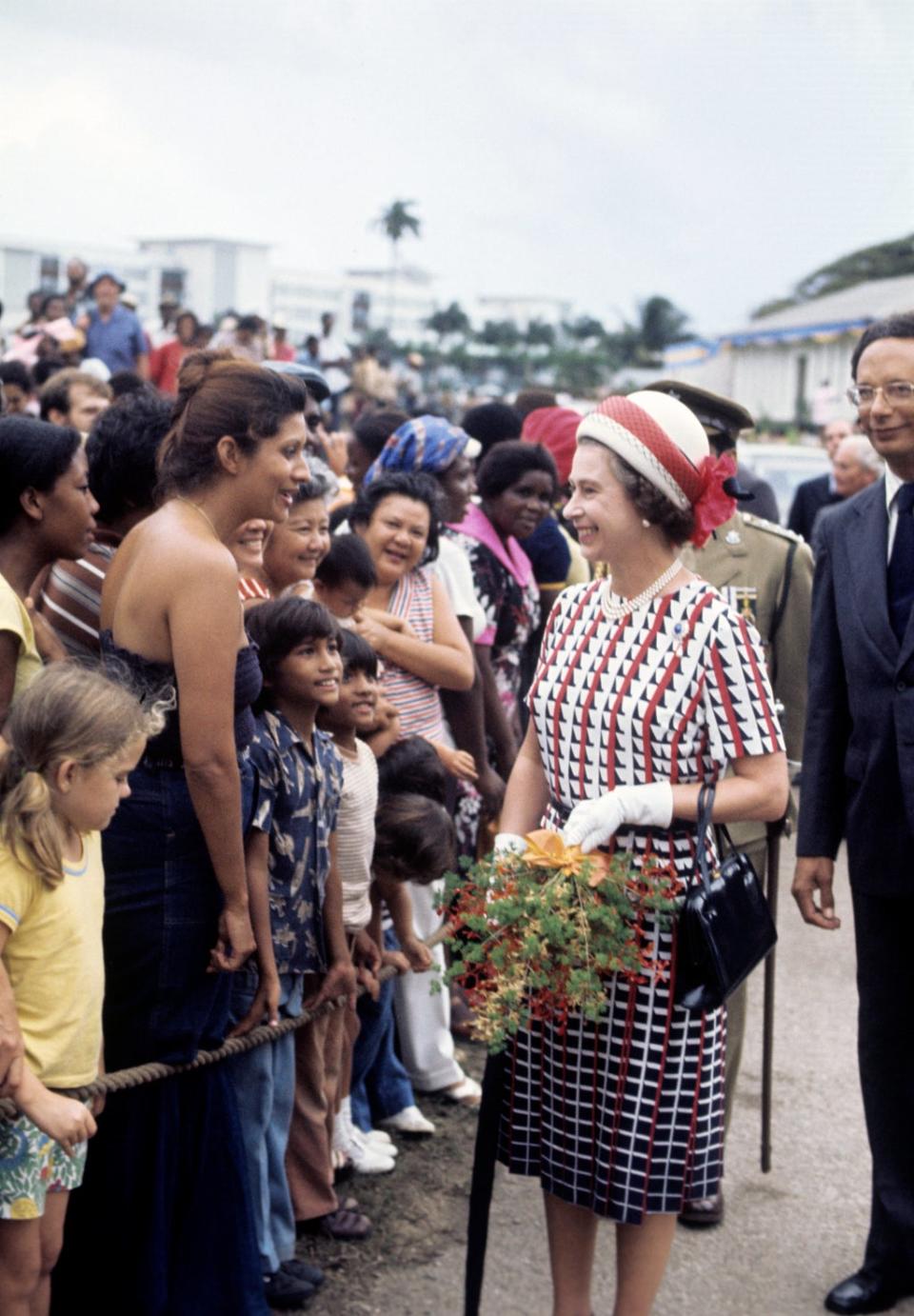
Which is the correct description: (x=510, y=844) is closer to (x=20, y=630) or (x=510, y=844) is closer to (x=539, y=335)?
(x=20, y=630)

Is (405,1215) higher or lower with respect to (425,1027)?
lower

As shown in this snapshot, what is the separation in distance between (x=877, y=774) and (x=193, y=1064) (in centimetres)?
186

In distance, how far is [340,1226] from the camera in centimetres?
414

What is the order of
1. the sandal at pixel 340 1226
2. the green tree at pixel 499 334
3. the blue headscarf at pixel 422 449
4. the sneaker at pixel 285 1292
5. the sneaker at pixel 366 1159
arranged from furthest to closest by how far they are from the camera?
the green tree at pixel 499 334 < the blue headscarf at pixel 422 449 < the sneaker at pixel 366 1159 < the sandal at pixel 340 1226 < the sneaker at pixel 285 1292

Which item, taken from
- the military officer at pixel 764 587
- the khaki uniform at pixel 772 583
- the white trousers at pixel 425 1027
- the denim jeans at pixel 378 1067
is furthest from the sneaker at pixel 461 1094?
the khaki uniform at pixel 772 583

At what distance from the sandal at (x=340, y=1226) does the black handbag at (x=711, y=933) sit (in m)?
1.41

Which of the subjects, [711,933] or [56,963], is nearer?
[56,963]

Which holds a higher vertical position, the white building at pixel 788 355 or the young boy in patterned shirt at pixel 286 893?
the white building at pixel 788 355

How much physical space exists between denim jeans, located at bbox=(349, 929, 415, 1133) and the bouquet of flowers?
1.53m

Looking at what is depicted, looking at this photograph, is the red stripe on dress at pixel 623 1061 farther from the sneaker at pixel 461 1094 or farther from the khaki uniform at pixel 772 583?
the sneaker at pixel 461 1094

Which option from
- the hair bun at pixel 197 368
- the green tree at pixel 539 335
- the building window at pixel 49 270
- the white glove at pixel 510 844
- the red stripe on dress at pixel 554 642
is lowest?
the white glove at pixel 510 844

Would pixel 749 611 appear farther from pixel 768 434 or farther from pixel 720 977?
pixel 768 434

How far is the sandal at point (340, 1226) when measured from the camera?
4.14 m

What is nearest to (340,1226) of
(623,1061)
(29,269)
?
(623,1061)
